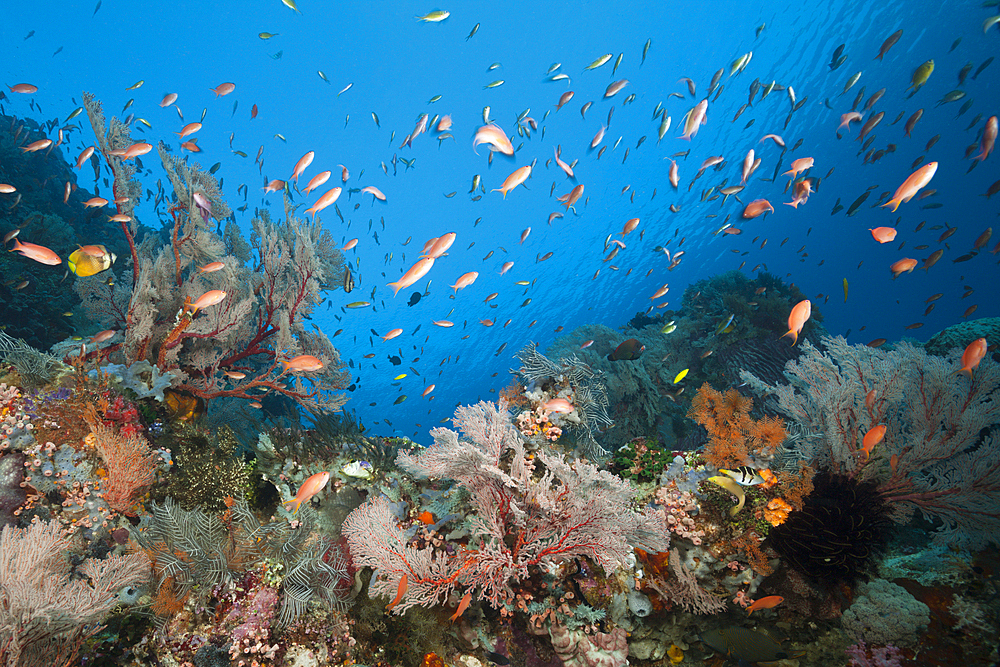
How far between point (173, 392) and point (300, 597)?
398 centimetres

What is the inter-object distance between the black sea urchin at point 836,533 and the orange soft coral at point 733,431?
0.59 metres

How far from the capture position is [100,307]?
19.3ft

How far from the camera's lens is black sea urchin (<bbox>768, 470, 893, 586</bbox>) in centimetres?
300

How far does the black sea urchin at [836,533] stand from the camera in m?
3.00

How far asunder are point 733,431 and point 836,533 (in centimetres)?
114

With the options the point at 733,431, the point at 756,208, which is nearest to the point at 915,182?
the point at 756,208

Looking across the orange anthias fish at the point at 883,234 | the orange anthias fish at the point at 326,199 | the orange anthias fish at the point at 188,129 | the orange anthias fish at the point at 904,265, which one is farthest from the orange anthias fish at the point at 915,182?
the orange anthias fish at the point at 188,129

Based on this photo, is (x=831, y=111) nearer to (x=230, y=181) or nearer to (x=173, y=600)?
(x=173, y=600)

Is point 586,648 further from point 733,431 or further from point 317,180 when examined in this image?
point 317,180

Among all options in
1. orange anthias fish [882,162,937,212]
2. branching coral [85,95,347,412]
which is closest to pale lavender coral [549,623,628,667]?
branching coral [85,95,347,412]

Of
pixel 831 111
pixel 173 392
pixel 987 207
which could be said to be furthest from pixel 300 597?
pixel 987 207

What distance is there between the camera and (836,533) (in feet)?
9.84

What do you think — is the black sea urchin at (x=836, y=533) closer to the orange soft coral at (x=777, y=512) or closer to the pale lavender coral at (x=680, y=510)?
the orange soft coral at (x=777, y=512)

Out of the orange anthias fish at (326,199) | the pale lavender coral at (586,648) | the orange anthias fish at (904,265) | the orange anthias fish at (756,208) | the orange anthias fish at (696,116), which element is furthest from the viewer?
the orange anthias fish at (756,208)
